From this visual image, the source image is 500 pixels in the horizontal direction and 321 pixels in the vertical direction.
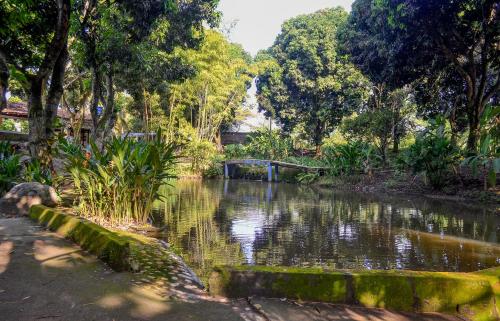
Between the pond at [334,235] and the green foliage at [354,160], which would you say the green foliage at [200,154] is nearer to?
the green foliage at [354,160]

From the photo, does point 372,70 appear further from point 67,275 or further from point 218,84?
point 67,275

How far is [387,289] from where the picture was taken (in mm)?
3004

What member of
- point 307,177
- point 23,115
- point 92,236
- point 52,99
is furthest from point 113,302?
point 23,115

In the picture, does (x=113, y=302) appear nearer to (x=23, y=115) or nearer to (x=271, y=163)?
(x=271, y=163)

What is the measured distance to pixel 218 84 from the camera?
23.5m

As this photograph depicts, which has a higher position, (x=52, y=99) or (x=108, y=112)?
(x=108, y=112)

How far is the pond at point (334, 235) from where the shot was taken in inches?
207

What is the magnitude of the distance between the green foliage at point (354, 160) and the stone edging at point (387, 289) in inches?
566

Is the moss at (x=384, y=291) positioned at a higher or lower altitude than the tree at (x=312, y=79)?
lower

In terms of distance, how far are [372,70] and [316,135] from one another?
13334 millimetres

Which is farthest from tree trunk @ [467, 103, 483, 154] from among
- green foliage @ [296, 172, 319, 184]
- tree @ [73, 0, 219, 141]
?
tree @ [73, 0, 219, 141]

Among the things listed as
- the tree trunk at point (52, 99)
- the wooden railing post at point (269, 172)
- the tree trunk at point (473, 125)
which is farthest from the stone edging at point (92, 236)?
the wooden railing post at point (269, 172)

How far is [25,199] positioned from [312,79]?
24.3 meters

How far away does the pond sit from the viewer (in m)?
5.25
